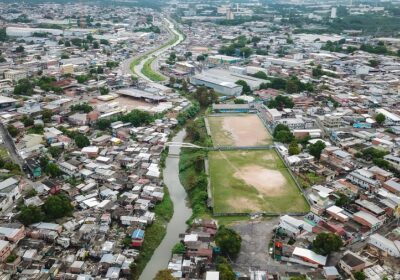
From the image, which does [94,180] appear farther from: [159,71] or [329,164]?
[159,71]

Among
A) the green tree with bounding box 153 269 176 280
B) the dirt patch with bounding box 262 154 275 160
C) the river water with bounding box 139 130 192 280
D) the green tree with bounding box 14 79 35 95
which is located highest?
the green tree with bounding box 14 79 35 95

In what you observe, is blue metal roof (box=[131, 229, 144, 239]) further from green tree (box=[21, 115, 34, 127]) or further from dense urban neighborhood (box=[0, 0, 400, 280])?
green tree (box=[21, 115, 34, 127])

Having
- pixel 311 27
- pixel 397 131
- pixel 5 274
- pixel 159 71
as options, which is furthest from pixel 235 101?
pixel 311 27

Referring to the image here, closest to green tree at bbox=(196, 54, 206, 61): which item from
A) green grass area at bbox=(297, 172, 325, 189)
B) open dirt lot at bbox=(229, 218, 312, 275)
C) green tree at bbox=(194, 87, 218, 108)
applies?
green tree at bbox=(194, 87, 218, 108)

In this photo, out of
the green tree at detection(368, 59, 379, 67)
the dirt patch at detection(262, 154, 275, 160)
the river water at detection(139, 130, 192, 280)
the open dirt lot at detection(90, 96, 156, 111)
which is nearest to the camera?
the river water at detection(139, 130, 192, 280)

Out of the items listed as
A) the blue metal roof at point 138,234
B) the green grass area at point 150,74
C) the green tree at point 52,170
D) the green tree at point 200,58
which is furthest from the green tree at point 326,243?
the green tree at point 200,58

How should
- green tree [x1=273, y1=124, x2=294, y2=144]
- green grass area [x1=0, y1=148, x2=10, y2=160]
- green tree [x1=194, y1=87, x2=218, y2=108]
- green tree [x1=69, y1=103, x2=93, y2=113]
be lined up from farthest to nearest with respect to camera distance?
green tree [x1=194, y1=87, x2=218, y2=108]
green tree [x1=69, y1=103, x2=93, y2=113]
green tree [x1=273, y1=124, x2=294, y2=144]
green grass area [x1=0, y1=148, x2=10, y2=160]

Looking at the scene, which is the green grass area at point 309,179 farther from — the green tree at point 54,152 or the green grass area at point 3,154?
the green grass area at point 3,154
